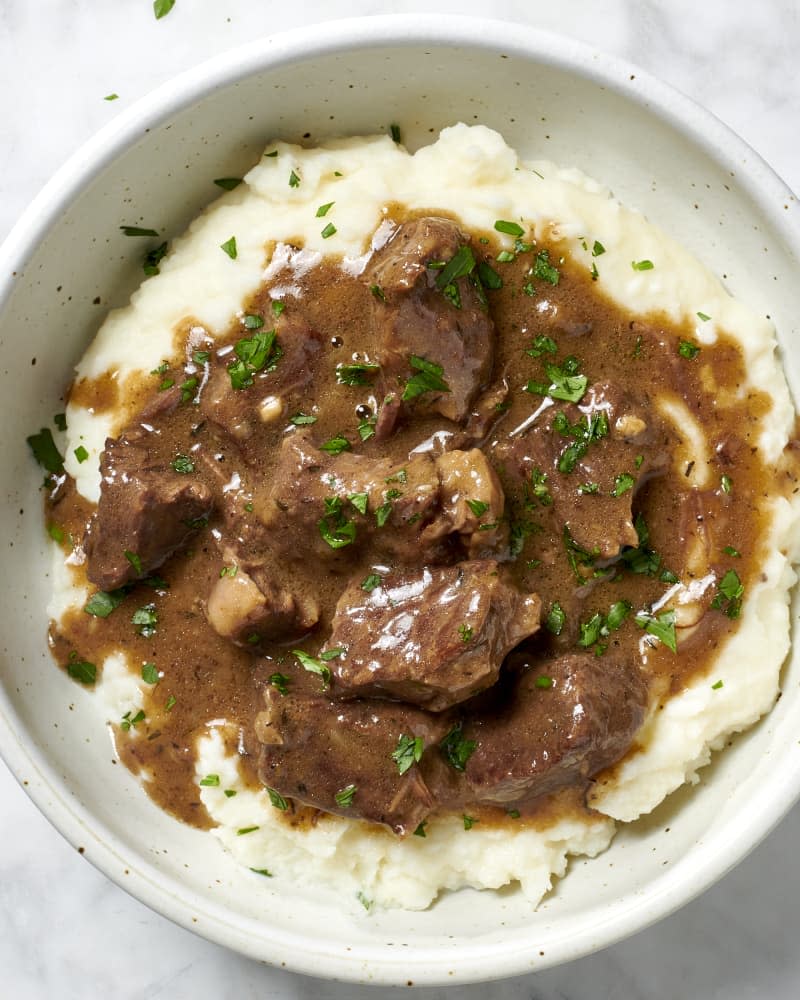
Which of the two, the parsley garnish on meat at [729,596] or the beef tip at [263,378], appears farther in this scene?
the parsley garnish on meat at [729,596]

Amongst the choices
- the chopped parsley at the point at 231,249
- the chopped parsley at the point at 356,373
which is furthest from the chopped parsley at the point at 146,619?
the chopped parsley at the point at 231,249

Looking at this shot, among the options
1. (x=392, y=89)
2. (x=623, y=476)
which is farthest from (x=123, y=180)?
(x=623, y=476)

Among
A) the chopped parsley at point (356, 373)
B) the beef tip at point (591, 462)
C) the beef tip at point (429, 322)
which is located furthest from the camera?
the chopped parsley at point (356, 373)

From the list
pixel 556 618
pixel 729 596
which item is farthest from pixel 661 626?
pixel 556 618

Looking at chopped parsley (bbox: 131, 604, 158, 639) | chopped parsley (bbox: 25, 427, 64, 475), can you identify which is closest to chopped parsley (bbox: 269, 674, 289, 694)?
chopped parsley (bbox: 131, 604, 158, 639)

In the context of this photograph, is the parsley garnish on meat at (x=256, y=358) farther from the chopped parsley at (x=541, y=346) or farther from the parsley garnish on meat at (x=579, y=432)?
the parsley garnish on meat at (x=579, y=432)

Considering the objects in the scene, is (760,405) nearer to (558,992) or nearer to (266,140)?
(266,140)
